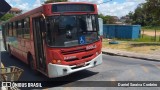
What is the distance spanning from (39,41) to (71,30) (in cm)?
158

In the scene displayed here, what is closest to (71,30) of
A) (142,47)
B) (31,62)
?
(31,62)

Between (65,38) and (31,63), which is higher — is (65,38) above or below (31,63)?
above

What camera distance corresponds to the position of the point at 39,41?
11664mm

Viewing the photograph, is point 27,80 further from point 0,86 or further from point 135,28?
point 135,28

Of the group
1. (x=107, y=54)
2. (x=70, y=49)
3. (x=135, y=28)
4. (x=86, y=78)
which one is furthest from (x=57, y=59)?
(x=135, y=28)

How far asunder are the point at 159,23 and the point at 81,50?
17.8 meters

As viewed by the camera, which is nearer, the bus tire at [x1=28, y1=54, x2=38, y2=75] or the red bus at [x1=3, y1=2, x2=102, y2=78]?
the red bus at [x1=3, y1=2, x2=102, y2=78]

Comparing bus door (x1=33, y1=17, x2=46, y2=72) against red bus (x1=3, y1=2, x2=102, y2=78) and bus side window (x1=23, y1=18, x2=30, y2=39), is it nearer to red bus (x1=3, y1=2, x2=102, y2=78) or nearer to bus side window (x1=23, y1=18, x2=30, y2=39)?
red bus (x1=3, y1=2, x2=102, y2=78)

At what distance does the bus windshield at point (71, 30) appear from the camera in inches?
410

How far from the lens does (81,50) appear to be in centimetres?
1098

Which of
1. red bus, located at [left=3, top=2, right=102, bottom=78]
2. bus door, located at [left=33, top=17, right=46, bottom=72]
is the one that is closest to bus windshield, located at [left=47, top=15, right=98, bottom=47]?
red bus, located at [left=3, top=2, right=102, bottom=78]

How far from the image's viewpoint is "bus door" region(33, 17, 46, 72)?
1111 cm

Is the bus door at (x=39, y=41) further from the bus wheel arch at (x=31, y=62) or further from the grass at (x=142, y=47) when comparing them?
the grass at (x=142, y=47)

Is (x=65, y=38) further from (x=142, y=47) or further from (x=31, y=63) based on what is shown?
(x=142, y=47)
